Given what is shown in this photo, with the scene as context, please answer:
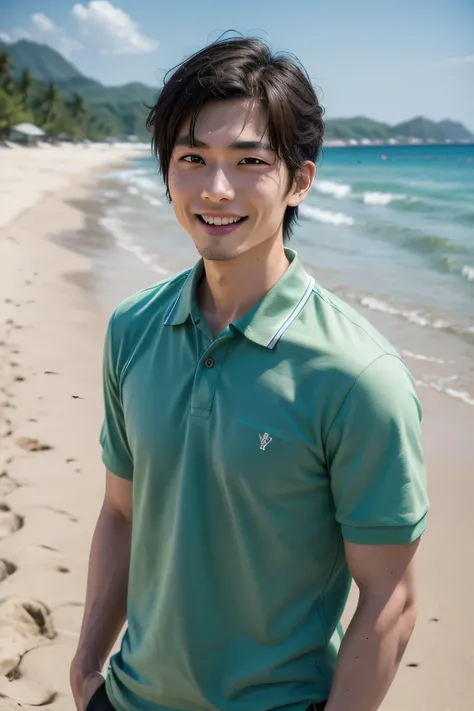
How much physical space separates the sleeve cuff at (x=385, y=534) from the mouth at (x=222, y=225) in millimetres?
616

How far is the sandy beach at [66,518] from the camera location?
304cm

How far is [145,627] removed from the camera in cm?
169

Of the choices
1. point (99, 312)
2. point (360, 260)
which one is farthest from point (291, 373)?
point (360, 260)

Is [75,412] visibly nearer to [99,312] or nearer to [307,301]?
[99,312]

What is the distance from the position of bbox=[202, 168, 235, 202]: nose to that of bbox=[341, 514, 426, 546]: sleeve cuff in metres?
0.66

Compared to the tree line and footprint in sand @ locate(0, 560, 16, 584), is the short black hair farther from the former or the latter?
the tree line

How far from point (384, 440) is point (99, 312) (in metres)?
6.83

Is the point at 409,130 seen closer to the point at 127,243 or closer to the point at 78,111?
the point at 78,111

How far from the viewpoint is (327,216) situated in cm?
1992

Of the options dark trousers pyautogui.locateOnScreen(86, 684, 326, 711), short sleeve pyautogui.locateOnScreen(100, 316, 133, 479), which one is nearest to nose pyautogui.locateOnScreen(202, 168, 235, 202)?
short sleeve pyautogui.locateOnScreen(100, 316, 133, 479)

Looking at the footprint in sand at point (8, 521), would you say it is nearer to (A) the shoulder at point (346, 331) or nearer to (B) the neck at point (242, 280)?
(B) the neck at point (242, 280)

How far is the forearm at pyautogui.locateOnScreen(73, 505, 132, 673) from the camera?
190cm

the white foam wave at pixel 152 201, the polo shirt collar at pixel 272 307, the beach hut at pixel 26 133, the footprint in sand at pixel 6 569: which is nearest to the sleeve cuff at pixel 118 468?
the polo shirt collar at pixel 272 307

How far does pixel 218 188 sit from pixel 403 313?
24.6ft
